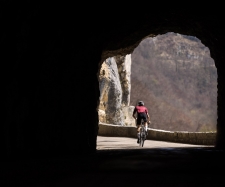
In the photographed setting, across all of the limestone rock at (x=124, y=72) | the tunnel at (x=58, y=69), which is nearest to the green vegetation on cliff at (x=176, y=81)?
the limestone rock at (x=124, y=72)

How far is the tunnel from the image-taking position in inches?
175

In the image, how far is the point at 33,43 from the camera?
4773 mm

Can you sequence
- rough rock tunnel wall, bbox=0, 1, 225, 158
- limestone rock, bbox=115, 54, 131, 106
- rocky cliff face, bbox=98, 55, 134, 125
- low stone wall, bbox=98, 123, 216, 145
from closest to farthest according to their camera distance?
rough rock tunnel wall, bbox=0, 1, 225, 158, low stone wall, bbox=98, 123, 216, 145, rocky cliff face, bbox=98, 55, 134, 125, limestone rock, bbox=115, 54, 131, 106

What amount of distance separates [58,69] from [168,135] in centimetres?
1011

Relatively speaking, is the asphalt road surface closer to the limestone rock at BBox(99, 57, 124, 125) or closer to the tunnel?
the tunnel

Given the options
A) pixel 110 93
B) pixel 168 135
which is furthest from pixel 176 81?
pixel 168 135

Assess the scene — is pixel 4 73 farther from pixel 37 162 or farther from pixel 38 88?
pixel 37 162

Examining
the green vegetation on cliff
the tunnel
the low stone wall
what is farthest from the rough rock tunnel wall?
the green vegetation on cliff

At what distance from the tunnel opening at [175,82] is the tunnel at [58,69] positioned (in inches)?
2021

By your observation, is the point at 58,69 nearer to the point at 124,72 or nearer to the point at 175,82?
the point at 124,72

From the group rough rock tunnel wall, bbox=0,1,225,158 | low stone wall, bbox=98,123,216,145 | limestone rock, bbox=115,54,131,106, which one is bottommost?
low stone wall, bbox=98,123,216,145

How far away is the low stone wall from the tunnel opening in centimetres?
4046

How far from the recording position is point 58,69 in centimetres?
560

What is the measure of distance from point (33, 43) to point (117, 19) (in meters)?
2.74
